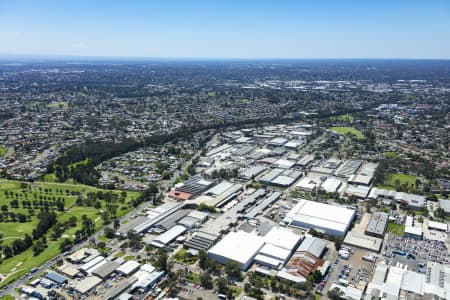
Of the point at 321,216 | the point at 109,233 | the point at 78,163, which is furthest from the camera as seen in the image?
the point at 78,163

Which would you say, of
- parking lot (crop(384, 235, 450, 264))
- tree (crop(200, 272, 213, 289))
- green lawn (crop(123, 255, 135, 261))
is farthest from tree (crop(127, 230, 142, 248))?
parking lot (crop(384, 235, 450, 264))

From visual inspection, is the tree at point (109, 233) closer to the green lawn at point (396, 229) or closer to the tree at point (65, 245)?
the tree at point (65, 245)

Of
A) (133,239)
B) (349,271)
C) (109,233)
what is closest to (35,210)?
(109,233)

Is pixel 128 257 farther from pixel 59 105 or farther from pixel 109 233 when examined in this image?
pixel 59 105

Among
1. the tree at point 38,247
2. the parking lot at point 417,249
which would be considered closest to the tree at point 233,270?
the parking lot at point 417,249

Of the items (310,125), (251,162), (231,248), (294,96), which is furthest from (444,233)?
(294,96)

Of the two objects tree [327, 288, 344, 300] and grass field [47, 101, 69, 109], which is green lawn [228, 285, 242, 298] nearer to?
tree [327, 288, 344, 300]
